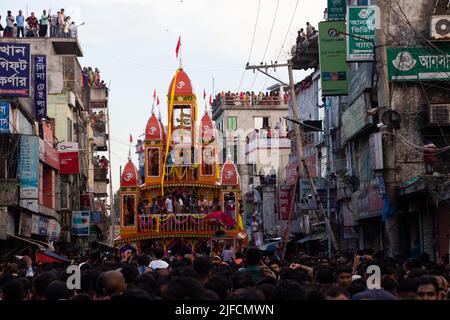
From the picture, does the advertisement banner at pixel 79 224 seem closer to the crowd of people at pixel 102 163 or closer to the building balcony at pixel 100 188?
the crowd of people at pixel 102 163

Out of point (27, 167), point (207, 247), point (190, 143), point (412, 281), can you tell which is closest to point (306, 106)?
point (190, 143)

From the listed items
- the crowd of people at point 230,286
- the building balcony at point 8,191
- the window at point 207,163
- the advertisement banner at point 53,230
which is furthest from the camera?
the window at point 207,163

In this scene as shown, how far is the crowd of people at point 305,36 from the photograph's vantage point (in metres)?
44.1

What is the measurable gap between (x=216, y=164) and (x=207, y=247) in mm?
4446

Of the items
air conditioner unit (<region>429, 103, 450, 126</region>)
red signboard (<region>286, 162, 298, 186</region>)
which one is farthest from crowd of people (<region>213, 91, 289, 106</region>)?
air conditioner unit (<region>429, 103, 450, 126</region>)

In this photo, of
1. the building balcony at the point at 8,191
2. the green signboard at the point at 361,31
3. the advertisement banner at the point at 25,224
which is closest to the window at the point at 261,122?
the advertisement banner at the point at 25,224

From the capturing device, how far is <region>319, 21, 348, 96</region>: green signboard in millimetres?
34000

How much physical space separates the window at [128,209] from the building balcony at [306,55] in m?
9.62

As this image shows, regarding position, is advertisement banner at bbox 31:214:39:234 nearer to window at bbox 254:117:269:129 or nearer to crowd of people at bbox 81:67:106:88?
crowd of people at bbox 81:67:106:88

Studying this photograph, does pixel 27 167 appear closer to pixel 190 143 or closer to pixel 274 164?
pixel 190 143

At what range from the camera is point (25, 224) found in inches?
1430

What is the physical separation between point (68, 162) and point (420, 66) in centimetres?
2473

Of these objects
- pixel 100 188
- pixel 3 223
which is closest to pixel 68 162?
pixel 3 223
